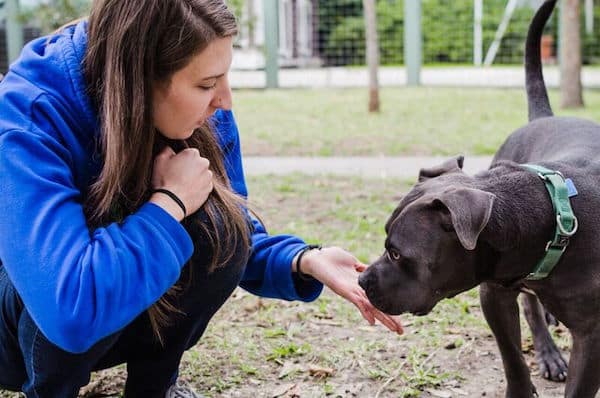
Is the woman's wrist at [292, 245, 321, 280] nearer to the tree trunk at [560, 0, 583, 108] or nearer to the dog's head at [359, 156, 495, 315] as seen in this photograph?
the dog's head at [359, 156, 495, 315]

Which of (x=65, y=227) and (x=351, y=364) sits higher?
(x=65, y=227)

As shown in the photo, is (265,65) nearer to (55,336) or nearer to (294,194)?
(294,194)

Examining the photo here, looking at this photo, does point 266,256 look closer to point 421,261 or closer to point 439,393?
point 421,261

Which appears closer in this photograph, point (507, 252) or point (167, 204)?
point (167, 204)

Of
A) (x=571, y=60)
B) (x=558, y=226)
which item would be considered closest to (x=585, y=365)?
(x=558, y=226)

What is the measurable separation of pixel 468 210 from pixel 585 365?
0.65 meters

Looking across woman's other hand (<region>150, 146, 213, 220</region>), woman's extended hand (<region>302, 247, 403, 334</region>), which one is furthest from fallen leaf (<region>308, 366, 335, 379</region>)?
woman's other hand (<region>150, 146, 213, 220</region>)

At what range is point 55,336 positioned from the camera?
6.58 ft

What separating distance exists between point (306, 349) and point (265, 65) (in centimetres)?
1175

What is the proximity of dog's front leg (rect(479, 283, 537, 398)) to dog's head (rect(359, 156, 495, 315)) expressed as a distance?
0.29 meters

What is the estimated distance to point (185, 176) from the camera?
7.57 feet

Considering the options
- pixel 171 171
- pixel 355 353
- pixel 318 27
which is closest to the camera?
pixel 171 171

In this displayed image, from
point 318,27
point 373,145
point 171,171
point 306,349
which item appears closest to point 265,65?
point 318,27

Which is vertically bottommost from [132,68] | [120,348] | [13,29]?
[120,348]
